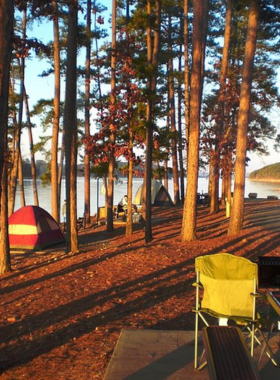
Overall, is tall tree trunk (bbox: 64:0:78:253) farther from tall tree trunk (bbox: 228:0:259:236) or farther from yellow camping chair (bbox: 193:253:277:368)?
yellow camping chair (bbox: 193:253:277:368)

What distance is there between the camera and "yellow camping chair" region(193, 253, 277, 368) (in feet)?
15.1

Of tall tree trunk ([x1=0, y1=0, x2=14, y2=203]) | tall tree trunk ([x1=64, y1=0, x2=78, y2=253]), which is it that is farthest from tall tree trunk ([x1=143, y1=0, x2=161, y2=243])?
tall tree trunk ([x1=0, y1=0, x2=14, y2=203])

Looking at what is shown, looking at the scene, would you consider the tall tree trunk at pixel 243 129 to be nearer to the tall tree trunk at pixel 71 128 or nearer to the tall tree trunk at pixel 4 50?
the tall tree trunk at pixel 71 128

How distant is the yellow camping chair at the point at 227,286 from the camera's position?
15.1 ft

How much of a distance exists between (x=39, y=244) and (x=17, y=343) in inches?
407

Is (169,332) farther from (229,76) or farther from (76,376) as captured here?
(229,76)

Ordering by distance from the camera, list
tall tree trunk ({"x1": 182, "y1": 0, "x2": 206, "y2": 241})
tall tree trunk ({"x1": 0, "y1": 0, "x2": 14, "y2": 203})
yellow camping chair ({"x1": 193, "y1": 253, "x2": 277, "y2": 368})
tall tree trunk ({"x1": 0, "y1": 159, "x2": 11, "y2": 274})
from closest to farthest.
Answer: yellow camping chair ({"x1": 193, "y1": 253, "x2": 277, "y2": 368}) → tall tree trunk ({"x1": 0, "y1": 0, "x2": 14, "y2": 203}) → tall tree trunk ({"x1": 0, "y1": 159, "x2": 11, "y2": 274}) → tall tree trunk ({"x1": 182, "y1": 0, "x2": 206, "y2": 241})

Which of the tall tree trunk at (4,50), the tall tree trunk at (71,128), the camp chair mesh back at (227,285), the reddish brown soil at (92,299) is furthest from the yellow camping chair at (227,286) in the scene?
the tall tree trunk at (71,128)

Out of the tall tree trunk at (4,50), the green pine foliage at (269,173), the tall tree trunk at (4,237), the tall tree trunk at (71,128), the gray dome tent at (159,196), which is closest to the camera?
the tall tree trunk at (4,50)

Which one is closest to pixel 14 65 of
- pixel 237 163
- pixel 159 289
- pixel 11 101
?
pixel 11 101

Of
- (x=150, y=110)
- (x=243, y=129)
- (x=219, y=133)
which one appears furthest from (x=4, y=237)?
(x=219, y=133)

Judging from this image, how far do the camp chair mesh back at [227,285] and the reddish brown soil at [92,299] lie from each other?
1240 mm

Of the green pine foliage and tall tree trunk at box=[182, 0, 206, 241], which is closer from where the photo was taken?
tall tree trunk at box=[182, 0, 206, 241]

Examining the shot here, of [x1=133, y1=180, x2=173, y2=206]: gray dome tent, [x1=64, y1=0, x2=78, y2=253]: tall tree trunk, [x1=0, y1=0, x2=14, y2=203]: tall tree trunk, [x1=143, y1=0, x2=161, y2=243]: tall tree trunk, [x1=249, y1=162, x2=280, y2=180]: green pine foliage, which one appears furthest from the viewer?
[x1=249, y1=162, x2=280, y2=180]: green pine foliage
